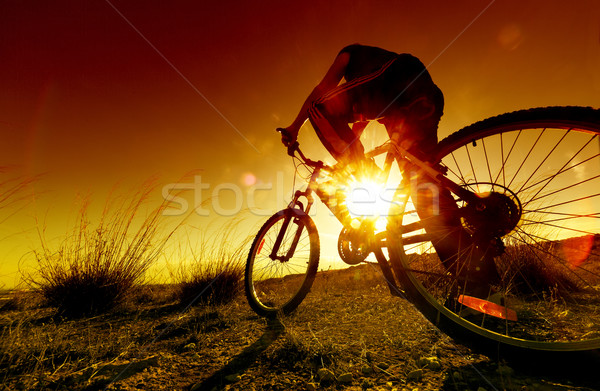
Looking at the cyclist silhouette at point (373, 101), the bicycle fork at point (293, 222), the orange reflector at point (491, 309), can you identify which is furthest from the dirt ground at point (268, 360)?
the cyclist silhouette at point (373, 101)

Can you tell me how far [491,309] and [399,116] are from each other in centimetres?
130

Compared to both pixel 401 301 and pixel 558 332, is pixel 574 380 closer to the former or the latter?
pixel 558 332

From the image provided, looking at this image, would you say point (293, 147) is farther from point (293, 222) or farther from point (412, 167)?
point (412, 167)

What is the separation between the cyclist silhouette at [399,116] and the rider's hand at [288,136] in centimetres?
12

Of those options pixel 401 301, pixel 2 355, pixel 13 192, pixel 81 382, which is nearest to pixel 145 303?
pixel 13 192

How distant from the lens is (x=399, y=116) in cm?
187

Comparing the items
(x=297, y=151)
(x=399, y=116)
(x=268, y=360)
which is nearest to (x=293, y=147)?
(x=297, y=151)

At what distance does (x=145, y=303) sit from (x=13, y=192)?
1.61 meters

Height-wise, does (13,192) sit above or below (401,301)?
above

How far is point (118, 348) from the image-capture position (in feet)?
4.47

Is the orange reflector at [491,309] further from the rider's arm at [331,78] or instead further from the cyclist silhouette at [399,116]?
the rider's arm at [331,78]

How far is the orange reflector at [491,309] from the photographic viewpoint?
1260mm

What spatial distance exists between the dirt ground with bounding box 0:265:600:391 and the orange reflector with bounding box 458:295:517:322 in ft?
0.68

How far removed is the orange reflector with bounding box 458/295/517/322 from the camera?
4.13ft
